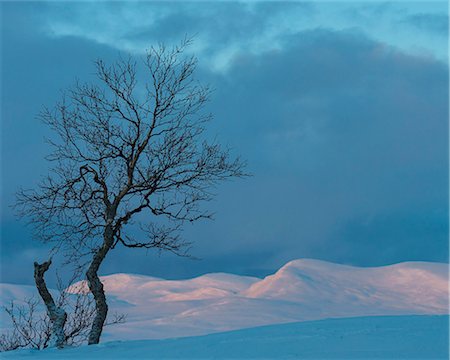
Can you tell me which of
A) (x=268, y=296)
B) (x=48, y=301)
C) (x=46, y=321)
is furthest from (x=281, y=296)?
(x=48, y=301)

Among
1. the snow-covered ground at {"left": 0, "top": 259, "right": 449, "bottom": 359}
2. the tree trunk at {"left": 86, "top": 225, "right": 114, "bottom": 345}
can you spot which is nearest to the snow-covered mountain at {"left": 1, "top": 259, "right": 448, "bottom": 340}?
the snow-covered ground at {"left": 0, "top": 259, "right": 449, "bottom": 359}

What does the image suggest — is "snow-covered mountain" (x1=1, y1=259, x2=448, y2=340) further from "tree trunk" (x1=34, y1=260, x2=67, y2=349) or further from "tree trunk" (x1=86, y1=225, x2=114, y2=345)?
"tree trunk" (x1=34, y1=260, x2=67, y2=349)

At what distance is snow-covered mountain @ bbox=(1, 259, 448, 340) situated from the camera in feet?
100

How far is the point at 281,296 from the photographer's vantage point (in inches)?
1399

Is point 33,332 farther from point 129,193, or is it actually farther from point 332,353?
point 332,353

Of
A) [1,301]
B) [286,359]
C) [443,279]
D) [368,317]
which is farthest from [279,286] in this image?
[286,359]

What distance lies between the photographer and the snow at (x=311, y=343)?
6559mm

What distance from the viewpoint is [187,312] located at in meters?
32.2

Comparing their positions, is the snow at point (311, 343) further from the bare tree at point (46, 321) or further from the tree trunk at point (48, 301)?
the bare tree at point (46, 321)

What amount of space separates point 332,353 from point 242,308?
25987mm

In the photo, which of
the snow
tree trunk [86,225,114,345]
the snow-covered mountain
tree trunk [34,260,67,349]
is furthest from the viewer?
the snow-covered mountain

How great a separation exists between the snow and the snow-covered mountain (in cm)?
2048

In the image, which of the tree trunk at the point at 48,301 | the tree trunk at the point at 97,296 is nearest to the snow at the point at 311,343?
the tree trunk at the point at 48,301

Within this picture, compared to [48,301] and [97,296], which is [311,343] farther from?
[48,301]
